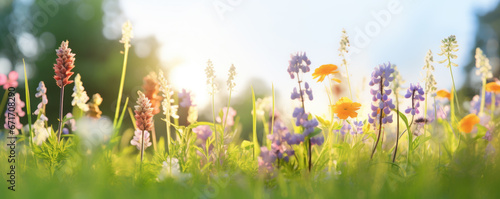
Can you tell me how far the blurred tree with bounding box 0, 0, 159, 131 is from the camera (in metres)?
16.1

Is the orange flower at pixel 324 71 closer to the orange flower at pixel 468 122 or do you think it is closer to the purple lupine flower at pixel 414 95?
the purple lupine flower at pixel 414 95

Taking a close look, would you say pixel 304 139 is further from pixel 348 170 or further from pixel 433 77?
pixel 433 77

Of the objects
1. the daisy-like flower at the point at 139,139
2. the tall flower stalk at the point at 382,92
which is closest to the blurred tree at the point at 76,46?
the daisy-like flower at the point at 139,139

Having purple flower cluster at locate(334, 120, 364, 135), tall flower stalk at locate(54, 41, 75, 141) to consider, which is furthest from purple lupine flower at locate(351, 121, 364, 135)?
tall flower stalk at locate(54, 41, 75, 141)

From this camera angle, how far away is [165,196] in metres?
2.27

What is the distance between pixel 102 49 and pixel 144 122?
15.0 meters

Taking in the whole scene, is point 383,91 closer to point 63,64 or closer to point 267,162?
point 267,162

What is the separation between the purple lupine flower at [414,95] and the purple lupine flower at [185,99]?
2059mm

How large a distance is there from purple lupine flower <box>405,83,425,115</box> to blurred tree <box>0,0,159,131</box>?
13.5 m

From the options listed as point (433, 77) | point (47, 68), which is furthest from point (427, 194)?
point (47, 68)

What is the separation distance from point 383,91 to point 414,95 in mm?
348

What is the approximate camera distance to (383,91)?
11.2 feet

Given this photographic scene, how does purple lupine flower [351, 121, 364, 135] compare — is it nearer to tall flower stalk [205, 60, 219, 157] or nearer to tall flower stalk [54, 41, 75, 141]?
tall flower stalk [205, 60, 219, 157]

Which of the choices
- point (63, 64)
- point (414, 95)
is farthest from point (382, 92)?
point (63, 64)
